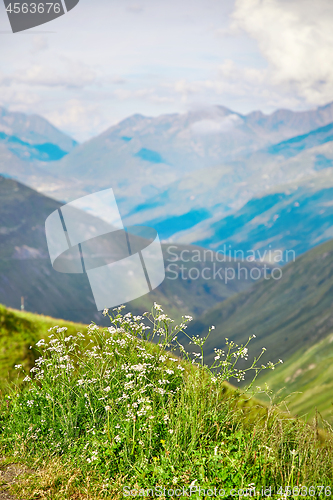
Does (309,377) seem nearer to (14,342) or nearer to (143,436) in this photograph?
(14,342)

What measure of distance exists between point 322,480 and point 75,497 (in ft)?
11.7

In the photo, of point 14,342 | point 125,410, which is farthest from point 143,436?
point 14,342

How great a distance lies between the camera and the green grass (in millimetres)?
6004

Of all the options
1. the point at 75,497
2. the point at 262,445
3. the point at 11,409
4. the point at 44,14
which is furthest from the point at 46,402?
the point at 44,14

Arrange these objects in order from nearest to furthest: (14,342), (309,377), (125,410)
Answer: (125,410), (14,342), (309,377)

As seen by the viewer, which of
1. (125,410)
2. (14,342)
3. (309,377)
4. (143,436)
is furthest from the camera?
(309,377)

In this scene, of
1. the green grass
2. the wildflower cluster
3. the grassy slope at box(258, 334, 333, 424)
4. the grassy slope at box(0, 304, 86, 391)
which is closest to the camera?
the green grass

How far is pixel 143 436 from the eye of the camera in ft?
21.4

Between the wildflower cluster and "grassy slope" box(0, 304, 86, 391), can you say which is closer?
the wildflower cluster

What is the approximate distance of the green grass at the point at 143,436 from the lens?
19.7 feet

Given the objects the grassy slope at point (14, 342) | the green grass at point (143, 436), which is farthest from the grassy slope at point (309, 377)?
the green grass at point (143, 436)

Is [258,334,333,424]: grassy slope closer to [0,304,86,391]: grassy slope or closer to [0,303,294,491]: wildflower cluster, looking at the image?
[0,304,86,391]: grassy slope

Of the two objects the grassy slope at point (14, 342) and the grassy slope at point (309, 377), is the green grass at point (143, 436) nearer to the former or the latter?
the grassy slope at point (14, 342)

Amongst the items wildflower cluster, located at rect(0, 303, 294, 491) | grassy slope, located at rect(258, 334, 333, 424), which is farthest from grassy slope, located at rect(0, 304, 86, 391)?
grassy slope, located at rect(258, 334, 333, 424)
